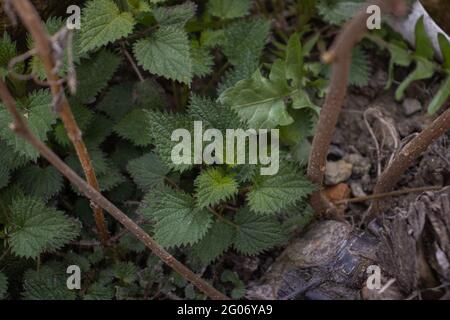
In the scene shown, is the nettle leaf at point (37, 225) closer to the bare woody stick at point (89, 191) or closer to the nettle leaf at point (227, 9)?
the bare woody stick at point (89, 191)

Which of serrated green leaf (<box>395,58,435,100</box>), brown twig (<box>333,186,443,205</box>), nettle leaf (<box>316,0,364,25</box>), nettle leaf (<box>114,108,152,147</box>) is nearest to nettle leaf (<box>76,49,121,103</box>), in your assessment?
nettle leaf (<box>114,108,152,147</box>)

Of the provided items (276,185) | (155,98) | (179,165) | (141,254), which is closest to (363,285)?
(276,185)

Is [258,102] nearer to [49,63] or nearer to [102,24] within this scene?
[102,24]

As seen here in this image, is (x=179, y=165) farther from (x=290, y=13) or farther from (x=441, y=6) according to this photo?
(x=441, y=6)

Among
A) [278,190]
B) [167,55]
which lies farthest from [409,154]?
[167,55]

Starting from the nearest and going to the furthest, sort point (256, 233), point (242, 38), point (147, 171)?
point (256, 233) → point (147, 171) → point (242, 38)

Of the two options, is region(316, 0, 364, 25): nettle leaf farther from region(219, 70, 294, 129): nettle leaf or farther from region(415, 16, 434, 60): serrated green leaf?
region(219, 70, 294, 129): nettle leaf
